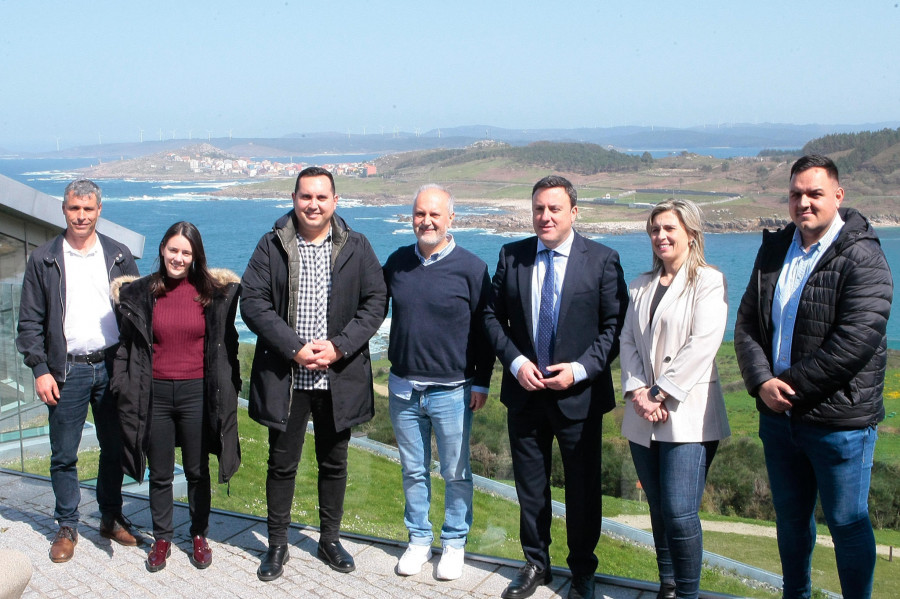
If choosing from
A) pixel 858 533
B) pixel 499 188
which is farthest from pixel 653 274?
pixel 499 188

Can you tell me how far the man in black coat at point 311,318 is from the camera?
10.6 ft

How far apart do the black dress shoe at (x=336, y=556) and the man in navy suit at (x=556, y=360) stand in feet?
2.46

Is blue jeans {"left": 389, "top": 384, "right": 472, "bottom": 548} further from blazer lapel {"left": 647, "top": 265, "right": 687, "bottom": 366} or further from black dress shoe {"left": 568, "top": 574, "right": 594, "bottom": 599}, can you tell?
blazer lapel {"left": 647, "top": 265, "right": 687, "bottom": 366}

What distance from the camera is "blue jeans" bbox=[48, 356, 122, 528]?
3533 mm

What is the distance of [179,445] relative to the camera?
348 centimetres

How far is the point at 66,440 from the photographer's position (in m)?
3.59

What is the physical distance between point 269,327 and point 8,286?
2.76m

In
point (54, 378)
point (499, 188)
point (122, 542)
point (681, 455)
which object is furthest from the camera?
point (499, 188)

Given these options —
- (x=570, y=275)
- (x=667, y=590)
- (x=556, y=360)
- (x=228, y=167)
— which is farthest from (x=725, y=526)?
(x=228, y=167)

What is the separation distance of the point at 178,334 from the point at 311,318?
23.6 inches

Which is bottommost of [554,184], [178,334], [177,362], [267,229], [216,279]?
[267,229]

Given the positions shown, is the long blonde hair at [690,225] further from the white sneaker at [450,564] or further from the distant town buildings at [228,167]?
the distant town buildings at [228,167]

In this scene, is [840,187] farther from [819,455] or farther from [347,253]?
[347,253]

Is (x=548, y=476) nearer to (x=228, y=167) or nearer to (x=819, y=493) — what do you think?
(x=819, y=493)
